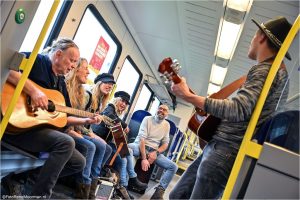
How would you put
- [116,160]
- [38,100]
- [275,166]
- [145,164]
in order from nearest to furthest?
[275,166] → [38,100] → [116,160] → [145,164]

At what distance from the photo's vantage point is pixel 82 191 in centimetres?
390

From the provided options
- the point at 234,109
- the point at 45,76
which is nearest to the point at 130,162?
the point at 45,76

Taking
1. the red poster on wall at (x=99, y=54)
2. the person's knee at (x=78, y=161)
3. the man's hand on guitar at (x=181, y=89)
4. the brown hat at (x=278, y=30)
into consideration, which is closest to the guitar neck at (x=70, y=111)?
the person's knee at (x=78, y=161)

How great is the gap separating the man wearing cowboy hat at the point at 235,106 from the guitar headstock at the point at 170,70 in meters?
0.05

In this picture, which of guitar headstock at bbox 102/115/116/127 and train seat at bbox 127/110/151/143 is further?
train seat at bbox 127/110/151/143

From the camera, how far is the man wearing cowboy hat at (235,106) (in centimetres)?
168

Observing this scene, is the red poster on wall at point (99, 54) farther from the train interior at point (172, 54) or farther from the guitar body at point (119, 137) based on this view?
the guitar body at point (119, 137)

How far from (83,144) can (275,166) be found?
2.88m

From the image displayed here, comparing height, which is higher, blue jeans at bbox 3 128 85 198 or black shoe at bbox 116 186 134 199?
blue jeans at bbox 3 128 85 198

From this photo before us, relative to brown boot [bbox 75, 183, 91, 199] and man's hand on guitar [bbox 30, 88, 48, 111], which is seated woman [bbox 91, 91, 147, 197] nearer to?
brown boot [bbox 75, 183, 91, 199]

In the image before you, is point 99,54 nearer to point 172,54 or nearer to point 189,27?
point 189,27

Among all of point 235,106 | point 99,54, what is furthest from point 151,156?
point 235,106

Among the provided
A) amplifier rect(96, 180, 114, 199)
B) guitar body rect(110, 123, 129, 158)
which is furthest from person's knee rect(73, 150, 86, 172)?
guitar body rect(110, 123, 129, 158)

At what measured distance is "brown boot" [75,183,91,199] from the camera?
3891mm
